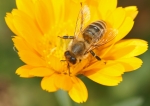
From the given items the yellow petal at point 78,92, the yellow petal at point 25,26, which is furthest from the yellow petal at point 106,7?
the yellow petal at point 78,92

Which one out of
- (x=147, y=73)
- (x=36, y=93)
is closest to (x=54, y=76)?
(x=36, y=93)

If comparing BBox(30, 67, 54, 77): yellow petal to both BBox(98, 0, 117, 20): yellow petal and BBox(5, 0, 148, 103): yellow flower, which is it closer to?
BBox(5, 0, 148, 103): yellow flower

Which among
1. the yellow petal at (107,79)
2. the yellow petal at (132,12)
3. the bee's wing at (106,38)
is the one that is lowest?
the yellow petal at (107,79)

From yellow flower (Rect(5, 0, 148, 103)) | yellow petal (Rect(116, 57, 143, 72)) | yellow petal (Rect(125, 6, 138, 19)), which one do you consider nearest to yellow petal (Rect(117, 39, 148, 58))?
yellow flower (Rect(5, 0, 148, 103))

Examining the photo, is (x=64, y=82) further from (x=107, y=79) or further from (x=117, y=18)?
(x=117, y=18)

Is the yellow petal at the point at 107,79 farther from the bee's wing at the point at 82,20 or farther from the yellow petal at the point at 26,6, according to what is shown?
the yellow petal at the point at 26,6

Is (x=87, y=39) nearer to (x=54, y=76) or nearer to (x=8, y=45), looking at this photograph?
(x=54, y=76)
